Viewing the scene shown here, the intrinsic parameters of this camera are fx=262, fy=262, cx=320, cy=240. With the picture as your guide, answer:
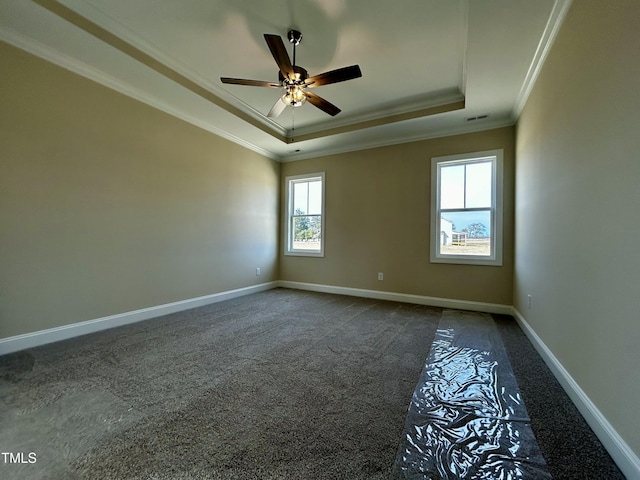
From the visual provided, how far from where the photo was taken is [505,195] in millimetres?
3699

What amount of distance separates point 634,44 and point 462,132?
3016mm

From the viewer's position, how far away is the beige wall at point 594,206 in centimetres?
120

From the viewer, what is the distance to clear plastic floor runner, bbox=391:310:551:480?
47.0 inches

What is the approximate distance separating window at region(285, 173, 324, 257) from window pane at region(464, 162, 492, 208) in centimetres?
253

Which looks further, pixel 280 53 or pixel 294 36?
pixel 294 36

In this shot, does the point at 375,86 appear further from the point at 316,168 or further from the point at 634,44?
the point at 634,44

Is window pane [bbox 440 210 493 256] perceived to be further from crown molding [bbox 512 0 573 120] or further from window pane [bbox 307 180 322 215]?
window pane [bbox 307 180 322 215]

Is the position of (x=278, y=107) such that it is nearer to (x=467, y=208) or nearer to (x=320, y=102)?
(x=320, y=102)

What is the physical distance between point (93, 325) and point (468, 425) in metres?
3.57

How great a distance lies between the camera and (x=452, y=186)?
4125 millimetres

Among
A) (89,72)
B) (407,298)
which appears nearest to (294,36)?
(89,72)

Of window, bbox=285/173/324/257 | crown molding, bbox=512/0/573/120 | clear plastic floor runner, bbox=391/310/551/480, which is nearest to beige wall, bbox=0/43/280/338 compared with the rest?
window, bbox=285/173/324/257

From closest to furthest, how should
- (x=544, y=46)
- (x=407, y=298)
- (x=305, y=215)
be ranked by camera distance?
1. (x=544, y=46)
2. (x=407, y=298)
3. (x=305, y=215)

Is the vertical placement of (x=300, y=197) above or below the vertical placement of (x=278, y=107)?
below
